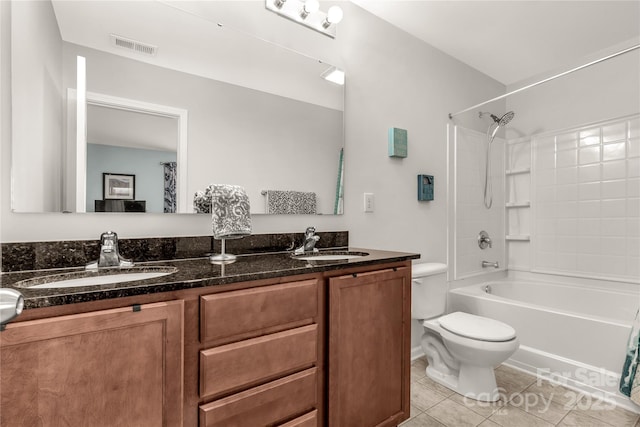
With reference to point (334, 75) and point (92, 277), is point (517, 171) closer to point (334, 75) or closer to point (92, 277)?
point (334, 75)

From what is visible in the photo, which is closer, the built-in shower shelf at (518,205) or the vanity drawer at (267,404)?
the vanity drawer at (267,404)

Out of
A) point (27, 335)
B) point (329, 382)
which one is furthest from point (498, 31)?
point (27, 335)

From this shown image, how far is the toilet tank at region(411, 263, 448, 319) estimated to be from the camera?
2.10 meters

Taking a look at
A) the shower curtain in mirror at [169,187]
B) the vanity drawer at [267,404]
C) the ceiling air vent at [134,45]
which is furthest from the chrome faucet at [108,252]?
the ceiling air vent at [134,45]

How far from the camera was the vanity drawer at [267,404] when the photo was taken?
36.4 inches

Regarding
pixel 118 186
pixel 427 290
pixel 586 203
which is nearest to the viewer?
pixel 118 186

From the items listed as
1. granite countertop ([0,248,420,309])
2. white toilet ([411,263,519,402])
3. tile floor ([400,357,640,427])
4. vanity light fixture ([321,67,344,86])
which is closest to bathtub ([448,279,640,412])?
tile floor ([400,357,640,427])

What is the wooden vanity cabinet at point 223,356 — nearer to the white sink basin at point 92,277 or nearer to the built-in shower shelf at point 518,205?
the white sink basin at point 92,277

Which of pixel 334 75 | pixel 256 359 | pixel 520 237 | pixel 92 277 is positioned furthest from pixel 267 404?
pixel 520 237

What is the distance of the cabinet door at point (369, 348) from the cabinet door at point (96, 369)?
585 mm

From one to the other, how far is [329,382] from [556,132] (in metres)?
2.99

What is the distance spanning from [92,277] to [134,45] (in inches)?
37.9

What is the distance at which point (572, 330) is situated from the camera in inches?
78.5

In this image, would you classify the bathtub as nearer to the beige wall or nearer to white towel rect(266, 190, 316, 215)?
white towel rect(266, 190, 316, 215)
